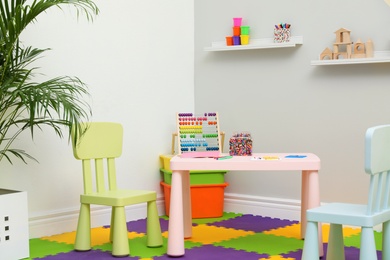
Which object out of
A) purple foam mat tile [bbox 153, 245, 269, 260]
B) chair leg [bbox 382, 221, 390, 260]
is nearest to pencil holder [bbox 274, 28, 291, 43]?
purple foam mat tile [bbox 153, 245, 269, 260]

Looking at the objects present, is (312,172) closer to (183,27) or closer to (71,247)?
(71,247)

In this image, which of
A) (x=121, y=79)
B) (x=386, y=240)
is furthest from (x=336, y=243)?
(x=121, y=79)

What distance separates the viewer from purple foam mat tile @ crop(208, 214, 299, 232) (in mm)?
4605

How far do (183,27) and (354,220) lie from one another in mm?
2807

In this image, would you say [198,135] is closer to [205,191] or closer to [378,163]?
[205,191]

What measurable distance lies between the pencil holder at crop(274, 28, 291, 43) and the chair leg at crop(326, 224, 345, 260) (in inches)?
73.0

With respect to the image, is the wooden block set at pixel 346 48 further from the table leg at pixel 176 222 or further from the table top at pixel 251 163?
the table leg at pixel 176 222

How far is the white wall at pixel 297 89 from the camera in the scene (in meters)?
4.52

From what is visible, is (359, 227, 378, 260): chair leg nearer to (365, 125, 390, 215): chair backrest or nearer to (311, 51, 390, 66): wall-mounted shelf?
(365, 125, 390, 215): chair backrest

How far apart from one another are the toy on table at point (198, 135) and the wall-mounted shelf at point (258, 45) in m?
0.97

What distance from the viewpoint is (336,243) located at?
339 cm

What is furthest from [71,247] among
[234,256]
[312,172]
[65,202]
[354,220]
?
[354,220]

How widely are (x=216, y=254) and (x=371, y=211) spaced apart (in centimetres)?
112

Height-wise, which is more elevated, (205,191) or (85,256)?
(205,191)
